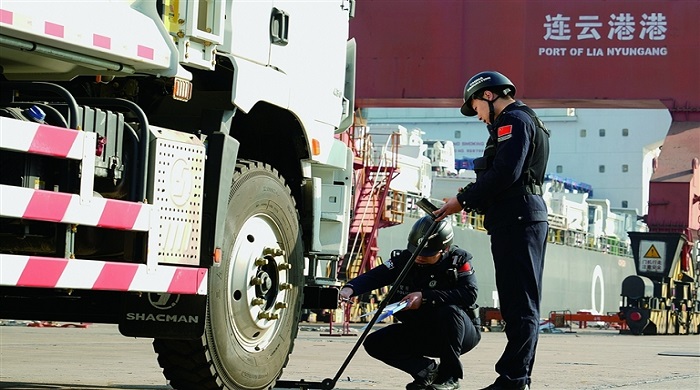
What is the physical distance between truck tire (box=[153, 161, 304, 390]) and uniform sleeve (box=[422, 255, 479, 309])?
0.71 m

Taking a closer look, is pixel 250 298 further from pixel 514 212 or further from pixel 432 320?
pixel 514 212

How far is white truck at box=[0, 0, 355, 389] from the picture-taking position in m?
5.06

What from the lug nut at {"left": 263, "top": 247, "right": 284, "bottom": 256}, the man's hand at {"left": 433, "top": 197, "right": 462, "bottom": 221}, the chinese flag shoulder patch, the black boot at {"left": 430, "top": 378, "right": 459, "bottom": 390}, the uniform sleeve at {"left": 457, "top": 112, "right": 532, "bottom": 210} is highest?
the chinese flag shoulder patch

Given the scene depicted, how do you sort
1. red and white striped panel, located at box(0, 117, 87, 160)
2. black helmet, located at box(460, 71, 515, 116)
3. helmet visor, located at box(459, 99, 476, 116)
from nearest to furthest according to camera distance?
red and white striped panel, located at box(0, 117, 87, 160), black helmet, located at box(460, 71, 515, 116), helmet visor, located at box(459, 99, 476, 116)

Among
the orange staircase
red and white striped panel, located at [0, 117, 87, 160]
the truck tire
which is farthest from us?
the orange staircase

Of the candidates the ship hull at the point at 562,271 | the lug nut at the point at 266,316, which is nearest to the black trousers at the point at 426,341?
the lug nut at the point at 266,316

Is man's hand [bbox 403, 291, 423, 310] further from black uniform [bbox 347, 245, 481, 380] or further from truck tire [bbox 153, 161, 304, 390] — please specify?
truck tire [bbox 153, 161, 304, 390]

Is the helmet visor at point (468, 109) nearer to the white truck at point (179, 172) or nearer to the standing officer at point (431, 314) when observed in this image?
the standing officer at point (431, 314)

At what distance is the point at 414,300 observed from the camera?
22.6ft

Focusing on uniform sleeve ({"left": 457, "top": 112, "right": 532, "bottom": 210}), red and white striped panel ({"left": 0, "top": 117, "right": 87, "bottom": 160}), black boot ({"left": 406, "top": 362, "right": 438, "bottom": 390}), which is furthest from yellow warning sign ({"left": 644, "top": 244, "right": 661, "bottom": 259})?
red and white striped panel ({"left": 0, "top": 117, "right": 87, "bottom": 160})

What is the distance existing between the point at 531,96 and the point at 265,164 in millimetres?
22881

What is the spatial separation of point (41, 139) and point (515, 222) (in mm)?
2413

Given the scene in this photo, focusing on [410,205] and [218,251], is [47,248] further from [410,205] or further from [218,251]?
[410,205]

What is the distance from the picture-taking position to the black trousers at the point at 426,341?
6914 mm
